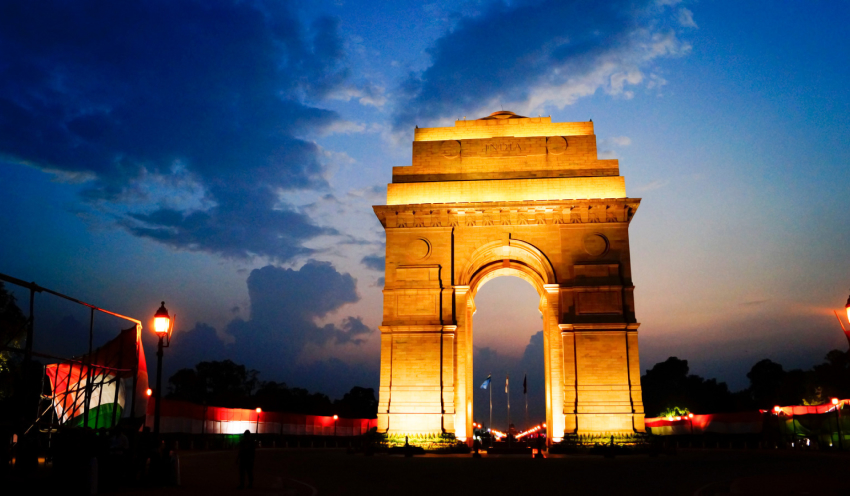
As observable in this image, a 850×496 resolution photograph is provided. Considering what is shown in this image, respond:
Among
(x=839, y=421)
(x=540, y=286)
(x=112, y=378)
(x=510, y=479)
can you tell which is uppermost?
(x=540, y=286)

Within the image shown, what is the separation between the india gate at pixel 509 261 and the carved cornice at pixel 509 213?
50 mm

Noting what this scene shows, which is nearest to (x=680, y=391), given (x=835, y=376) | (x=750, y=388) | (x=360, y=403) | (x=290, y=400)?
(x=750, y=388)

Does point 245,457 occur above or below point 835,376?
below

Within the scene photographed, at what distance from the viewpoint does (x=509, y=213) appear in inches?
1399

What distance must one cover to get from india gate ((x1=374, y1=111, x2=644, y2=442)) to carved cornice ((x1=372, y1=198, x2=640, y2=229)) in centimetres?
5

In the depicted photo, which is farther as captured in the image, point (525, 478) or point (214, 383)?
point (214, 383)

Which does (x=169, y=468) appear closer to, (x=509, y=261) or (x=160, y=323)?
(x=160, y=323)

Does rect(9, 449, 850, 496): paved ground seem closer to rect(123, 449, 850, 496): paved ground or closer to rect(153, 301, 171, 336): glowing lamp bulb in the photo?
rect(123, 449, 850, 496): paved ground

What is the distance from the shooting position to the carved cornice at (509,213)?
35.0 meters

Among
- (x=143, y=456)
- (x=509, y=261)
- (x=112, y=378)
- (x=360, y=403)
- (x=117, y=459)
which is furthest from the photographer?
(x=360, y=403)

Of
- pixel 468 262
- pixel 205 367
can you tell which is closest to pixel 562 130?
pixel 468 262

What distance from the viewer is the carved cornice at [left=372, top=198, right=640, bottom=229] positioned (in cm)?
3497

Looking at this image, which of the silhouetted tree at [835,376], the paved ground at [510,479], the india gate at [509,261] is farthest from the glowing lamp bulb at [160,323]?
the silhouetted tree at [835,376]

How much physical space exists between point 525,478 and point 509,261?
21.2m
